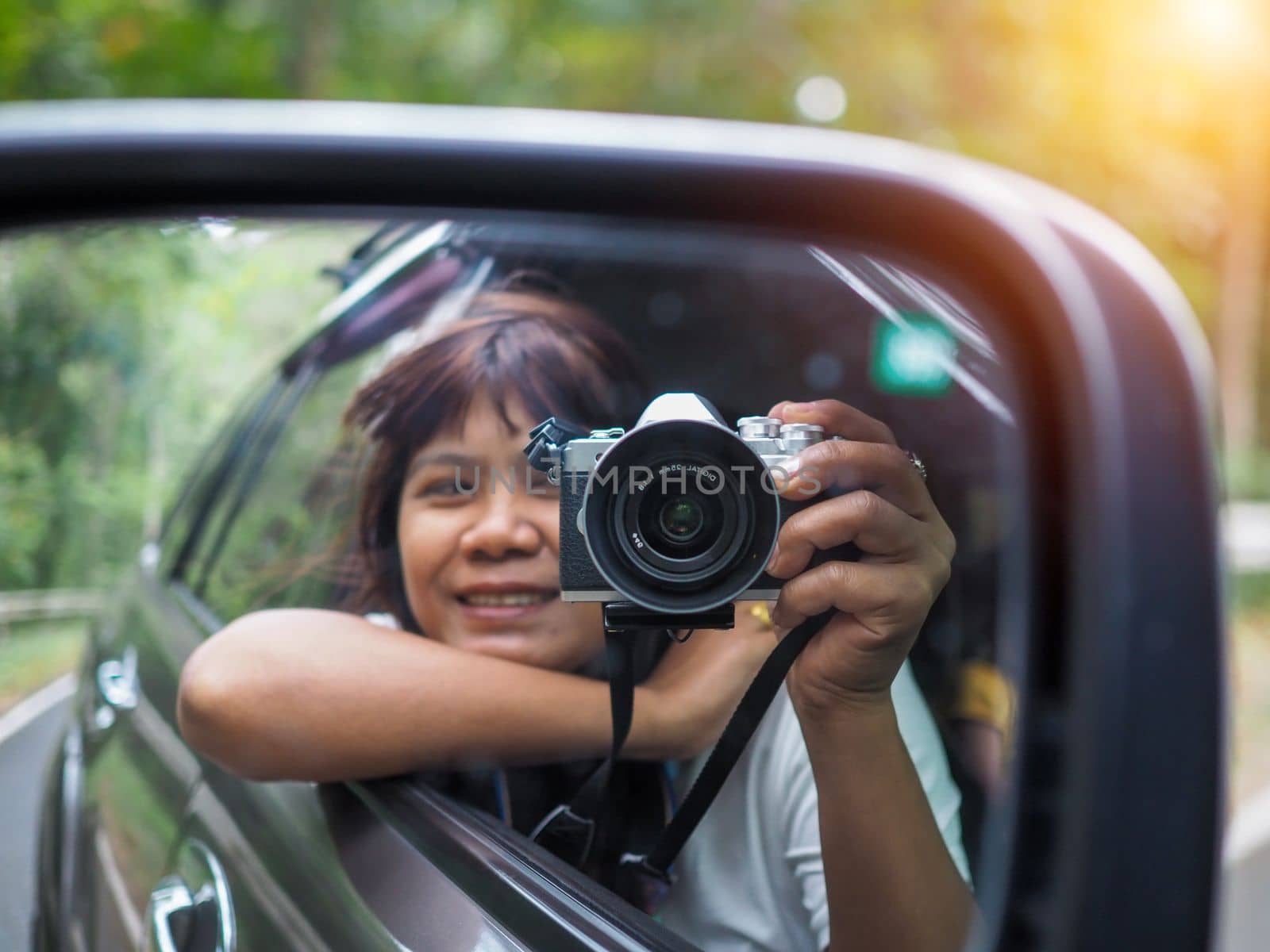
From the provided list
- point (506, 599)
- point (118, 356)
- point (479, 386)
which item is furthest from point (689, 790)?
point (118, 356)

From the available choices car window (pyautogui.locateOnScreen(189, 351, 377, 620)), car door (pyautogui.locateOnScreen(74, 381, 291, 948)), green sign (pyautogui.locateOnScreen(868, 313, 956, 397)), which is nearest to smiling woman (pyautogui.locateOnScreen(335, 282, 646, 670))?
car window (pyautogui.locateOnScreen(189, 351, 377, 620))

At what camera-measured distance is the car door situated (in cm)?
204

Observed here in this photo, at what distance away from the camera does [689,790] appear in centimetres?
153

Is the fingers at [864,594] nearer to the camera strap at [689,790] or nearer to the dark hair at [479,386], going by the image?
the camera strap at [689,790]

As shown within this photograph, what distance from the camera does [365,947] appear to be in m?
1.52

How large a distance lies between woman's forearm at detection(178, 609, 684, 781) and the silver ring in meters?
0.49

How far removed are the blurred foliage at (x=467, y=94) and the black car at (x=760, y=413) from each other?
0.33 meters

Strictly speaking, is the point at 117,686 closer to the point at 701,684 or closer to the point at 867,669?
the point at 701,684

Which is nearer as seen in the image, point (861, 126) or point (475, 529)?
point (475, 529)

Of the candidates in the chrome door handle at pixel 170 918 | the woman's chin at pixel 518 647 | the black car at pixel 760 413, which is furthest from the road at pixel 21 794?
the woman's chin at pixel 518 647

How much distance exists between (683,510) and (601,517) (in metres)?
0.08

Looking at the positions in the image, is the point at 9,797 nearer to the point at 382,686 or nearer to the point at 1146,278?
the point at 382,686

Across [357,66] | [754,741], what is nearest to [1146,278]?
[754,741]

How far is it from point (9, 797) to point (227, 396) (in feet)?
4.14
